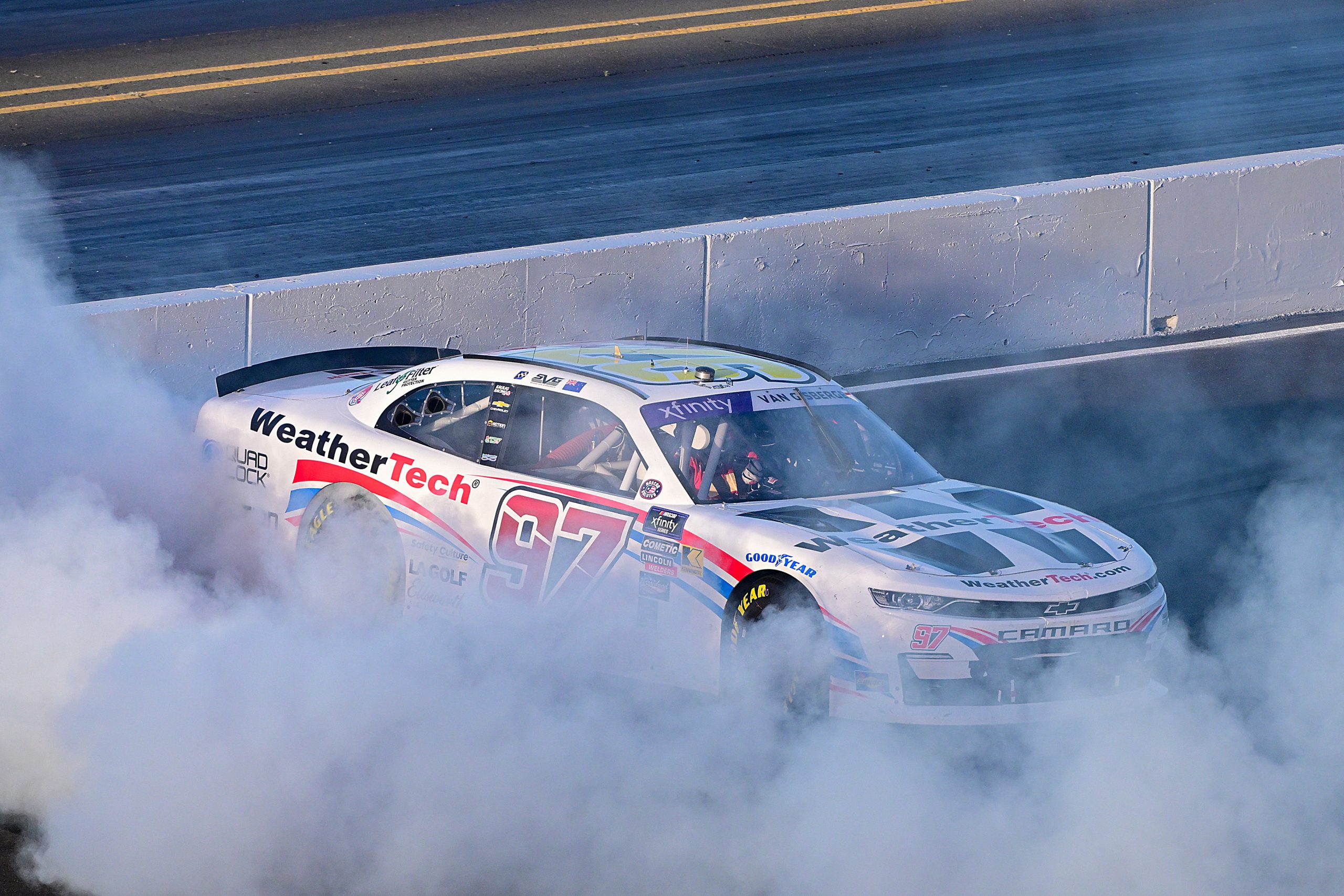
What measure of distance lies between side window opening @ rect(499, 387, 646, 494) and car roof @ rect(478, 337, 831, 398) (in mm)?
178

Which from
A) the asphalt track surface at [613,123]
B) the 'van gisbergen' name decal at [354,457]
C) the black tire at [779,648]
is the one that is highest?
the asphalt track surface at [613,123]

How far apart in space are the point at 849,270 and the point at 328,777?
6.93 m

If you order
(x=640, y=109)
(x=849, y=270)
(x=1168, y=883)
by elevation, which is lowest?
(x=1168, y=883)

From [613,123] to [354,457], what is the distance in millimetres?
10256

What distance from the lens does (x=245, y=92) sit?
61.6ft

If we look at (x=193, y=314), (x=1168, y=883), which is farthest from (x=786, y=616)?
(x=193, y=314)

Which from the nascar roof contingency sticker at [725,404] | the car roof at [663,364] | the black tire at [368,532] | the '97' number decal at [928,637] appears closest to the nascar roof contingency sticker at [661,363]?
the car roof at [663,364]

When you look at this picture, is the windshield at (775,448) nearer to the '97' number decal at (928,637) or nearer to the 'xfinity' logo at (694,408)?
the 'xfinity' logo at (694,408)

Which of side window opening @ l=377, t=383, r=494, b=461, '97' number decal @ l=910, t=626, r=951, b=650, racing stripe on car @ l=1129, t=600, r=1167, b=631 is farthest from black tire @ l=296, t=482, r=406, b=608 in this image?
racing stripe on car @ l=1129, t=600, r=1167, b=631

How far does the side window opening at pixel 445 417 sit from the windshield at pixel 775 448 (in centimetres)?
85

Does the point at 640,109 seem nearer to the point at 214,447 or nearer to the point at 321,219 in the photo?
the point at 321,219

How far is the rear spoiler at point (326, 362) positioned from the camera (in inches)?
343

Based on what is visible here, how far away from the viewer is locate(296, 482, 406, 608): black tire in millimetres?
7582

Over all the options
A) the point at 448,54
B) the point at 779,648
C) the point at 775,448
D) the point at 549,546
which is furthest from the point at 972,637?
the point at 448,54
